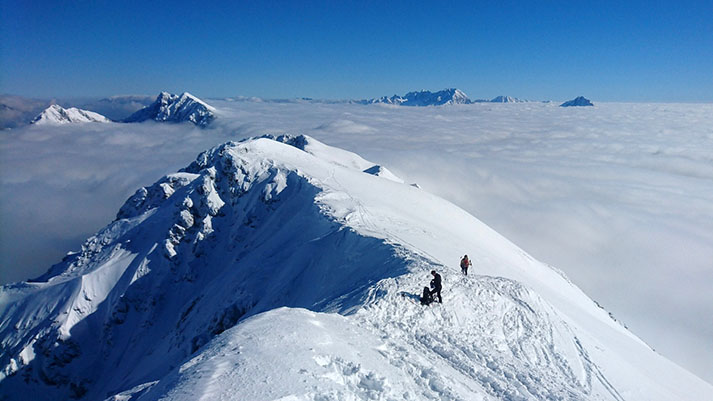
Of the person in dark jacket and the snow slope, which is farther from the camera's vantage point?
the person in dark jacket

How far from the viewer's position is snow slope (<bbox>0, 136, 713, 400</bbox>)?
11539 mm

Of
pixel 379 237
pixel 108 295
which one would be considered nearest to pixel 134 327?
pixel 108 295

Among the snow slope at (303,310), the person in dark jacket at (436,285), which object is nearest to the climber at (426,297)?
the person in dark jacket at (436,285)

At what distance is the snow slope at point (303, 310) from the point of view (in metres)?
11.5

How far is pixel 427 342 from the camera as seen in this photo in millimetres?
14438

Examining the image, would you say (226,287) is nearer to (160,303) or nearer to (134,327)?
(160,303)

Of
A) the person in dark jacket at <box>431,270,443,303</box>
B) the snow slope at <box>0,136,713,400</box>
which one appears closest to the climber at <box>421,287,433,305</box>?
the person in dark jacket at <box>431,270,443,303</box>

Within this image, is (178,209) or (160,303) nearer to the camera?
(160,303)

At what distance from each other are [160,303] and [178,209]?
16190mm

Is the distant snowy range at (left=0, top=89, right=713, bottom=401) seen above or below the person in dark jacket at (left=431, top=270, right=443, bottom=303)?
below

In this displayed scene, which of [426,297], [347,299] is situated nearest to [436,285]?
[426,297]

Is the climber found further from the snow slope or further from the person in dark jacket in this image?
the snow slope

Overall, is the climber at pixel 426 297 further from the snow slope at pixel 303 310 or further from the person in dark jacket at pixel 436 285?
the snow slope at pixel 303 310

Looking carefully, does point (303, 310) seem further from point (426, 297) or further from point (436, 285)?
point (436, 285)
